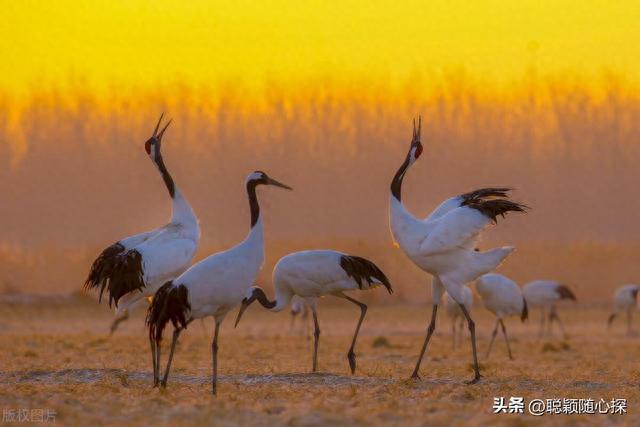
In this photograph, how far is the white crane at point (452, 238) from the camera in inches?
517

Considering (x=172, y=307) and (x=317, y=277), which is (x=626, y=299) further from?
(x=172, y=307)

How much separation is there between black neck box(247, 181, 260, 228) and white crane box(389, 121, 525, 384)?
183 cm

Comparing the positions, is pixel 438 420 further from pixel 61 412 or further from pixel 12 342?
pixel 12 342

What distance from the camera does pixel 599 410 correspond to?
34.8 feet

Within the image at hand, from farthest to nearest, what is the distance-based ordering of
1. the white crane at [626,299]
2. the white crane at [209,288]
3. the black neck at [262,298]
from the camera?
the white crane at [626,299] → the black neck at [262,298] → the white crane at [209,288]

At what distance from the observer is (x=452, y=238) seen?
1310 centimetres

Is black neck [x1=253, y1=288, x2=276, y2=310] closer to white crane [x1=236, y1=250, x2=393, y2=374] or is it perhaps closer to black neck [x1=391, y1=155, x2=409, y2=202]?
white crane [x1=236, y1=250, x2=393, y2=374]

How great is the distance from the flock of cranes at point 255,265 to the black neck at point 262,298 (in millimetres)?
14

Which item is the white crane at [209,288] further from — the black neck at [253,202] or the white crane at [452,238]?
the white crane at [452,238]

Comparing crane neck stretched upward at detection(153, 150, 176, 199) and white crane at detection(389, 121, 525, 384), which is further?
crane neck stretched upward at detection(153, 150, 176, 199)

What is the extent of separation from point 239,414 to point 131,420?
0.92 metres

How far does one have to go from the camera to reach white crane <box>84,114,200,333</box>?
13.7 meters

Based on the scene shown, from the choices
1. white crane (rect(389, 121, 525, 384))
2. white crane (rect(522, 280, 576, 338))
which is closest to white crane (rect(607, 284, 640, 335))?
white crane (rect(522, 280, 576, 338))

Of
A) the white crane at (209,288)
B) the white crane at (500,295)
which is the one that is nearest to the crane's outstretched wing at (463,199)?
the white crane at (209,288)
